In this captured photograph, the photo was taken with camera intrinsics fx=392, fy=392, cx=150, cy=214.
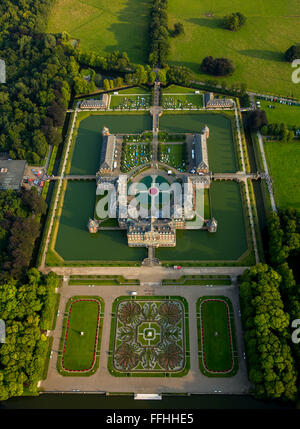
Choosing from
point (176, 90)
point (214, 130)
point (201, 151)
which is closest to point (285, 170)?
point (201, 151)

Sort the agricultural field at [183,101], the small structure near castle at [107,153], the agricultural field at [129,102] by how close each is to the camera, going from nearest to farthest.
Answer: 1. the small structure near castle at [107,153]
2. the agricultural field at [183,101]
3. the agricultural field at [129,102]

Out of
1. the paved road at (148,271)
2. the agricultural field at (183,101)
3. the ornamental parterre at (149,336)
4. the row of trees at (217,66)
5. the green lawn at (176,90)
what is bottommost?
the ornamental parterre at (149,336)

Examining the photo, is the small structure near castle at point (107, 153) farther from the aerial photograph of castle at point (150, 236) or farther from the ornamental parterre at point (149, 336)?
the ornamental parterre at point (149, 336)

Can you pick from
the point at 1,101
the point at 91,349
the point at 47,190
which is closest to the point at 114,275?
the point at 91,349

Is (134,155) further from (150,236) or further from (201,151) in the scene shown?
(150,236)

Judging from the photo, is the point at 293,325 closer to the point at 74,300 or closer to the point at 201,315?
the point at 201,315

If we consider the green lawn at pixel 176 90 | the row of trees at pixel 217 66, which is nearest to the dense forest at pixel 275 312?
the green lawn at pixel 176 90

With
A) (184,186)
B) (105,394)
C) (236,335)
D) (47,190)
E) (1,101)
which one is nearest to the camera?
(105,394)
